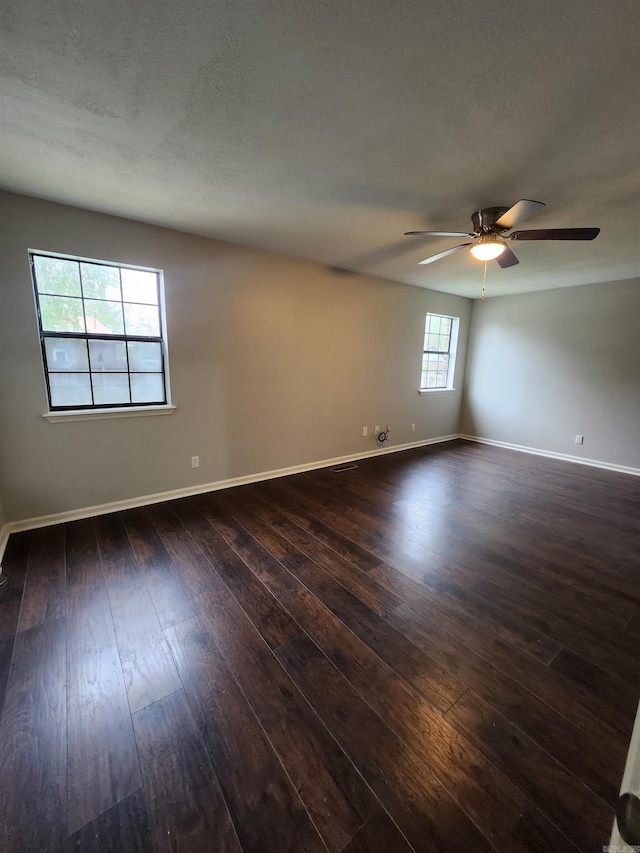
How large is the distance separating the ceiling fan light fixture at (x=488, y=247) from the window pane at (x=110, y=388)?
317cm

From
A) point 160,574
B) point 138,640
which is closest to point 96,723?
point 138,640

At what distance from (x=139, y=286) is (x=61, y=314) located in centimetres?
66

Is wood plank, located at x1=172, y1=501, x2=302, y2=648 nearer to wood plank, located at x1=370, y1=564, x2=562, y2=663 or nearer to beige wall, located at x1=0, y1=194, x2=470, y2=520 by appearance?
wood plank, located at x1=370, y1=564, x2=562, y2=663

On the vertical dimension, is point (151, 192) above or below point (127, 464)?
above

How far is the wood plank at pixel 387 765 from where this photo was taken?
990 millimetres

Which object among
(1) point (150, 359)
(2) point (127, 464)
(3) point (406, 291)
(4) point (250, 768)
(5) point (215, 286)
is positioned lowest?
(4) point (250, 768)

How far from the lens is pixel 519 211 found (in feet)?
6.53

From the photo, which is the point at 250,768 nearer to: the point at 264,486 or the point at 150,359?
the point at 264,486

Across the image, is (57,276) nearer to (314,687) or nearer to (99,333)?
(99,333)

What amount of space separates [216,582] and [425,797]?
1.44 meters

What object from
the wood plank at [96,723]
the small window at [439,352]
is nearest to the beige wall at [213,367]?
the small window at [439,352]

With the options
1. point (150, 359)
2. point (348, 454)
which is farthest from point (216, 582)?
point (348, 454)

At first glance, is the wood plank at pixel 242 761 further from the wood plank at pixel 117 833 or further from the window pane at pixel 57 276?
the window pane at pixel 57 276

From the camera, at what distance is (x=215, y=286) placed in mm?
3270
